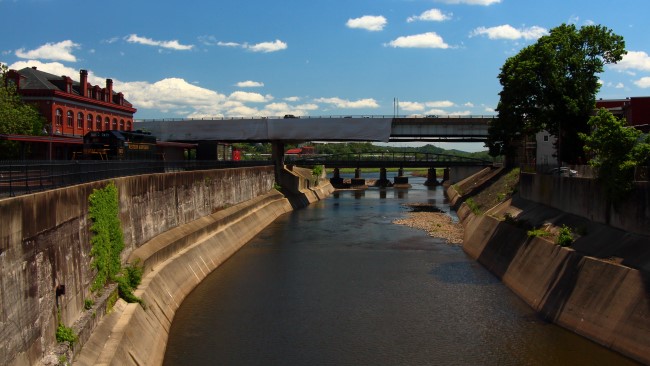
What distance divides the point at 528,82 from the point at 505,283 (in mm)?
20539

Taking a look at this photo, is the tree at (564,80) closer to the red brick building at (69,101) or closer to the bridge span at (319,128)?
the bridge span at (319,128)

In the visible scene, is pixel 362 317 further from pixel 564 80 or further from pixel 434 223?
pixel 434 223

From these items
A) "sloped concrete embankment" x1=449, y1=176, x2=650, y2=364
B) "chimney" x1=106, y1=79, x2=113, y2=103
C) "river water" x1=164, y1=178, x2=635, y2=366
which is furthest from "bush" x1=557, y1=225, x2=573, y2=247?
"chimney" x1=106, y1=79, x2=113, y2=103

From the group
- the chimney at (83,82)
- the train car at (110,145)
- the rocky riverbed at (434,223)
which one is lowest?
the rocky riverbed at (434,223)

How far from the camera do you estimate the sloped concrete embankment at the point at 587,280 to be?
20.5m

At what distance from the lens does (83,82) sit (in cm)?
7931

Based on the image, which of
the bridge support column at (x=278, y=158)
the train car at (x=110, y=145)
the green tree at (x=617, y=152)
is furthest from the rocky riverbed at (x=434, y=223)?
the train car at (x=110, y=145)

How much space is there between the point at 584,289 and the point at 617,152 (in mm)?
7067

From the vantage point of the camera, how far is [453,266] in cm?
3900

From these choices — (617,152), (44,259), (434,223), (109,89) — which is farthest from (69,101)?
(617,152)

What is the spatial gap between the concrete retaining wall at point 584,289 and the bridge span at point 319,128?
46.0 m

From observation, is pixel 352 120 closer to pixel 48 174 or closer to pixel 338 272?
pixel 338 272

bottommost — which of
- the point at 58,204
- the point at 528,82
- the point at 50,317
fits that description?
the point at 50,317

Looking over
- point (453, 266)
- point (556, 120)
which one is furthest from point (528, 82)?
point (453, 266)
